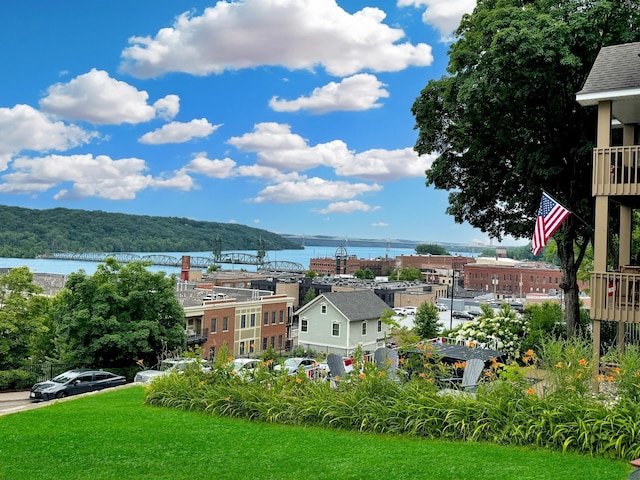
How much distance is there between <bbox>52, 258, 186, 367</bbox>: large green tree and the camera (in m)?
26.7

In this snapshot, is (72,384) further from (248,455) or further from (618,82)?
(618,82)

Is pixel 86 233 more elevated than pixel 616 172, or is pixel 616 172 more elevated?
pixel 86 233

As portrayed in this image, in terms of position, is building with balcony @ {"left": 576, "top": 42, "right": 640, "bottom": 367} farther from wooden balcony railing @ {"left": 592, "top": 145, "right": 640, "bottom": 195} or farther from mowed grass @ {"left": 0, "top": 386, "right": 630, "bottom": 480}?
mowed grass @ {"left": 0, "top": 386, "right": 630, "bottom": 480}

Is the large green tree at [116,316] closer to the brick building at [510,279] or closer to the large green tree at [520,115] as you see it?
the large green tree at [520,115]

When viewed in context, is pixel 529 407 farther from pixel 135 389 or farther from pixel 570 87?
pixel 570 87

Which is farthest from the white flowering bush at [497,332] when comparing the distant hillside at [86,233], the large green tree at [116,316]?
the distant hillside at [86,233]

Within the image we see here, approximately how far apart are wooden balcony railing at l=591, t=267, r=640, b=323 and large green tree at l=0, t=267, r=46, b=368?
23495 mm

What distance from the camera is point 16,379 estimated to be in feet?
85.8

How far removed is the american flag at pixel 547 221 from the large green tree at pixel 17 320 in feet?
73.0

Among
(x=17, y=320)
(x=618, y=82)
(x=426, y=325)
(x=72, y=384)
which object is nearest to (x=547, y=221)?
(x=618, y=82)

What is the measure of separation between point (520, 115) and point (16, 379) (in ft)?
79.5

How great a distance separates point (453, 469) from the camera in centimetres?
700

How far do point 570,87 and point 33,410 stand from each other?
62.3 ft

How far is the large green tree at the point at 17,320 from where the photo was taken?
85.3 ft
